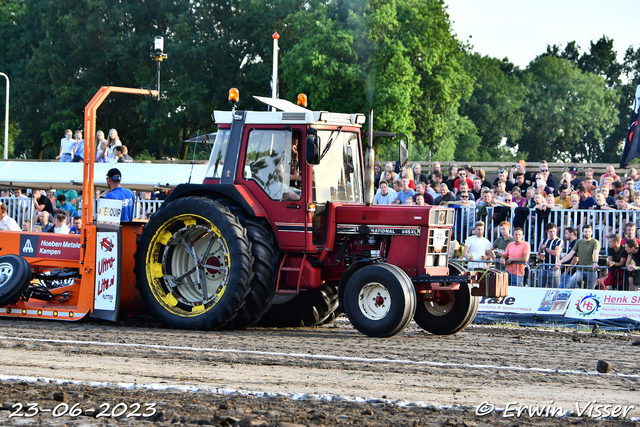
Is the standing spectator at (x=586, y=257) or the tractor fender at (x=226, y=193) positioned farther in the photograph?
the standing spectator at (x=586, y=257)

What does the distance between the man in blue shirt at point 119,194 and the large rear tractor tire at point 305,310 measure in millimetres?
2200

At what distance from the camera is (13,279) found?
10.1 meters

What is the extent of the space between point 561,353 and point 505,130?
60.9 metres

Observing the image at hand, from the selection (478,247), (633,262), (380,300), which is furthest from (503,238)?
(380,300)

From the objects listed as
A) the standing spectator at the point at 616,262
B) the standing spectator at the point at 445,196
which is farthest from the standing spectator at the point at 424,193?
the standing spectator at the point at 616,262

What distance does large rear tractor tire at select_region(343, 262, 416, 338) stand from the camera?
8891mm

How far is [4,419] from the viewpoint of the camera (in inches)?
191

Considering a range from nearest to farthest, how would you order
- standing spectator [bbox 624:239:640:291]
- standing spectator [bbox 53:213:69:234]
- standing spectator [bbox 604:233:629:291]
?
standing spectator [bbox 624:239:640:291] → standing spectator [bbox 604:233:629:291] → standing spectator [bbox 53:213:69:234]

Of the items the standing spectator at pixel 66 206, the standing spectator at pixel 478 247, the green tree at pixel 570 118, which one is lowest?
the standing spectator at pixel 478 247

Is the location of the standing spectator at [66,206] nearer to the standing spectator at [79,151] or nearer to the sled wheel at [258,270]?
the standing spectator at [79,151]

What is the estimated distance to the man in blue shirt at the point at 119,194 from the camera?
10.4 metres

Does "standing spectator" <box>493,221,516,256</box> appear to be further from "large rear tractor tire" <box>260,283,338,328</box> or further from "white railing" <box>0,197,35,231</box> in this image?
"white railing" <box>0,197,35,231</box>

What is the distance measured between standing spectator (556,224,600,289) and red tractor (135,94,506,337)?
4.13 meters

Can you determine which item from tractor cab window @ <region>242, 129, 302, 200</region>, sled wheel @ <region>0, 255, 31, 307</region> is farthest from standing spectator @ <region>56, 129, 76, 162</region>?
tractor cab window @ <region>242, 129, 302, 200</region>
